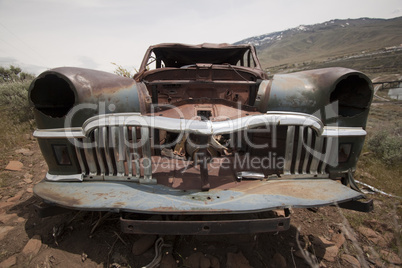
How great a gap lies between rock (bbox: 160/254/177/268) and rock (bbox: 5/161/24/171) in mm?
2912

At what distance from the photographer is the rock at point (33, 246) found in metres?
1.75

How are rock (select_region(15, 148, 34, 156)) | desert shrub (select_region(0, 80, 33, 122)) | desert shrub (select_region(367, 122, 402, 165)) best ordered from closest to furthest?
desert shrub (select_region(367, 122, 402, 165))
rock (select_region(15, 148, 34, 156))
desert shrub (select_region(0, 80, 33, 122))

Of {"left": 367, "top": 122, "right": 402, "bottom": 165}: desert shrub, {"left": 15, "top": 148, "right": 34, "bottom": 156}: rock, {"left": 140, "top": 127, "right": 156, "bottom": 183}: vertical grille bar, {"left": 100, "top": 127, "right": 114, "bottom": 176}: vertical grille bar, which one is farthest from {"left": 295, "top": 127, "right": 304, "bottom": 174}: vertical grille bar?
{"left": 15, "top": 148, "right": 34, "bottom": 156}: rock

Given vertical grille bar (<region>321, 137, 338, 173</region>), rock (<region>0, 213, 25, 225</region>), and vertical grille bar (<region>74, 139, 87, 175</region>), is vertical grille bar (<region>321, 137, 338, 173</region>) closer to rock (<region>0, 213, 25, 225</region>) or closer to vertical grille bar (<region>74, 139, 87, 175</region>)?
vertical grille bar (<region>74, 139, 87, 175</region>)

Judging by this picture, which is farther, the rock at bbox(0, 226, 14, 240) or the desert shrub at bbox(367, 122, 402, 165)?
the desert shrub at bbox(367, 122, 402, 165)

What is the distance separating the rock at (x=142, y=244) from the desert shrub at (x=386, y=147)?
12.8 ft

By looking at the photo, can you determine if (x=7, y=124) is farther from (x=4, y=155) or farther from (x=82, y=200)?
(x=82, y=200)

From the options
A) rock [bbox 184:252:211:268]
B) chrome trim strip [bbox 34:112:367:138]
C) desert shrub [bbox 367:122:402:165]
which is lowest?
desert shrub [bbox 367:122:402:165]

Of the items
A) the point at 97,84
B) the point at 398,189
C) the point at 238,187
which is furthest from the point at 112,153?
the point at 398,189

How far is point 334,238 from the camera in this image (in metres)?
2.04

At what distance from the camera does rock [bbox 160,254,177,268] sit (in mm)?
1638

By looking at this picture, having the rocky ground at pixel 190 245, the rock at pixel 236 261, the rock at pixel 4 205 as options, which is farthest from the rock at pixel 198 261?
the rock at pixel 4 205

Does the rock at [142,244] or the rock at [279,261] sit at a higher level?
the rock at [142,244]

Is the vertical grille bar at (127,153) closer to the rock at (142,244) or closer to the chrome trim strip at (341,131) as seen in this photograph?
the rock at (142,244)
